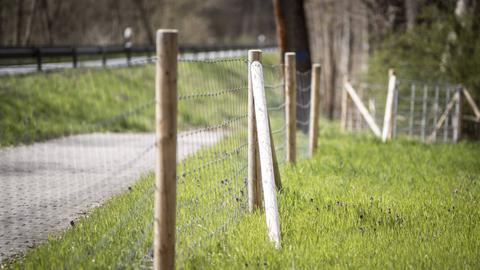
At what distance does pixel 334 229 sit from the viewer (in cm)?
630

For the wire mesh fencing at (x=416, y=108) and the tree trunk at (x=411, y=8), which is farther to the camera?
the tree trunk at (x=411, y=8)

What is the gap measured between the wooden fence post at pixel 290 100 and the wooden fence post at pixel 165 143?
482 centimetres

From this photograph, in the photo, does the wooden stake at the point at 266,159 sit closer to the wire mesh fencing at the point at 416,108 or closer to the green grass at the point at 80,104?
the green grass at the point at 80,104

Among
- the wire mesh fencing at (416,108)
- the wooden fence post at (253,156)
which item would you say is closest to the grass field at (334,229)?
the wooden fence post at (253,156)

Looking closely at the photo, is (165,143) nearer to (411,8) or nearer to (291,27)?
(291,27)

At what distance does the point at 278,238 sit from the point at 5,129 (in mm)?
10321

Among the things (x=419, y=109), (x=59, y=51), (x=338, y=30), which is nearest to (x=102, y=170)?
(x=59, y=51)

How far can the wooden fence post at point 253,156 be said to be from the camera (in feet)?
21.4

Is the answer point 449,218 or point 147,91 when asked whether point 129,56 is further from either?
point 449,218

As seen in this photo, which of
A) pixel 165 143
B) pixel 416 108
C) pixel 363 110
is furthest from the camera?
pixel 416 108

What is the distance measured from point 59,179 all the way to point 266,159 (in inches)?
199

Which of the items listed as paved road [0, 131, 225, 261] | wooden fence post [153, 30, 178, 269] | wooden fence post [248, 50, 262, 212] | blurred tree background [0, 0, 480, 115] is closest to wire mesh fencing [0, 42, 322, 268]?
paved road [0, 131, 225, 261]

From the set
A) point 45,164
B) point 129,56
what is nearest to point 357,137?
point 45,164

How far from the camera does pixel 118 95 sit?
2031 centimetres
